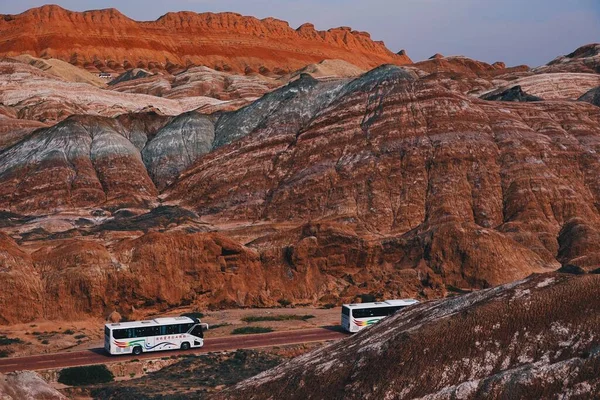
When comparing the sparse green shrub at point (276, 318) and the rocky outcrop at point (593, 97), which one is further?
the rocky outcrop at point (593, 97)

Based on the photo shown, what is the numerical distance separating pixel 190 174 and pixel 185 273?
129 ft

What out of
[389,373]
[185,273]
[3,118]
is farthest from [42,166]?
[389,373]

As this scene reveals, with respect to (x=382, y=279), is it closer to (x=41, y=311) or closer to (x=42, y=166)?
(x=41, y=311)

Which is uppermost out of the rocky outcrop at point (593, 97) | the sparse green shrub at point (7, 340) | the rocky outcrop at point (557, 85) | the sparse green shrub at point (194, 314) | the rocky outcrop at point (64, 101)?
the rocky outcrop at point (64, 101)

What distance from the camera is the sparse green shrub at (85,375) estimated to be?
1847 inches

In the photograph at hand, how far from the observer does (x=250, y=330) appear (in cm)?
5959

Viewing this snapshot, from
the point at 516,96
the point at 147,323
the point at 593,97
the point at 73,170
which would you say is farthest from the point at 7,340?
the point at 593,97

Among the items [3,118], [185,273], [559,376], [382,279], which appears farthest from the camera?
[3,118]

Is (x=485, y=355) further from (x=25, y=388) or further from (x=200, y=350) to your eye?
(x=200, y=350)

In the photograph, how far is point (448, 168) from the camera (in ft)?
310

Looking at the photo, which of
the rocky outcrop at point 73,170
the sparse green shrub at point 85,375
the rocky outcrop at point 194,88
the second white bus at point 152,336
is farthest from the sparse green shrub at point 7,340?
the rocky outcrop at point 194,88

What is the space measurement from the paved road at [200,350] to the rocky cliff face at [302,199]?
9403mm

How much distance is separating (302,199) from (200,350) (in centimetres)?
4284

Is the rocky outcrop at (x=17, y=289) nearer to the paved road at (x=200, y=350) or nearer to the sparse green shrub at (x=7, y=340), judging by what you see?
the sparse green shrub at (x=7, y=340)
